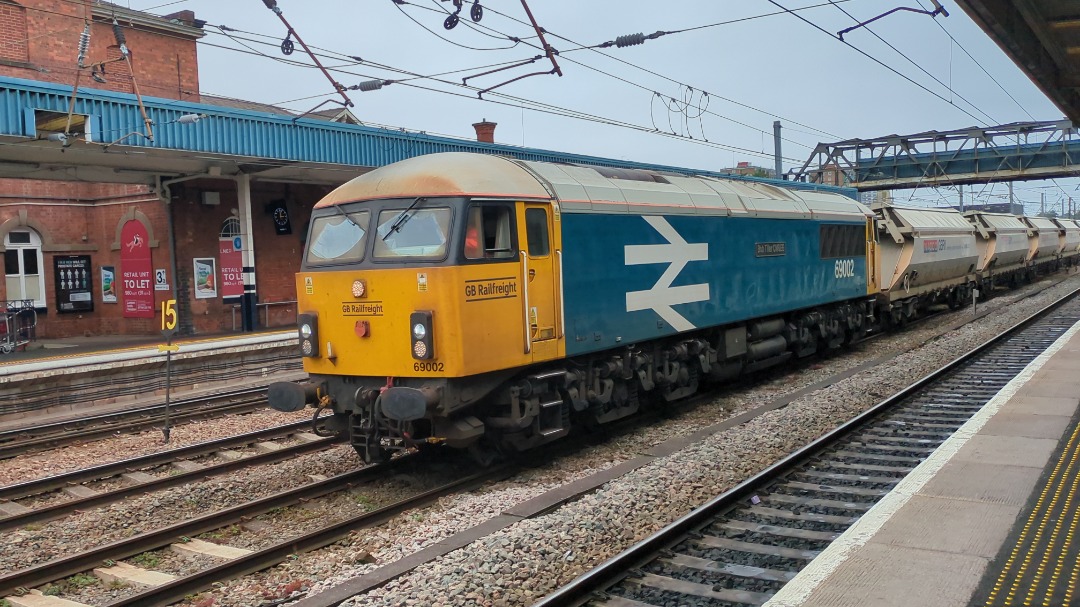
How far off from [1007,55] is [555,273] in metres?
6.58

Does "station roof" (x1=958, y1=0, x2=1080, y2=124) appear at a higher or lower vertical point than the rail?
higher

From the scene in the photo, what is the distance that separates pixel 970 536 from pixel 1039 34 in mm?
7150

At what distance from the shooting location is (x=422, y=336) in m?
8.01

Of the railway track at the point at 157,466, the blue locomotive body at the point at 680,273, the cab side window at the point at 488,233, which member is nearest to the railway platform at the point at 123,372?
the railway track at the point at 157,466

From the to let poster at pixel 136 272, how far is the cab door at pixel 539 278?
53.0 feet

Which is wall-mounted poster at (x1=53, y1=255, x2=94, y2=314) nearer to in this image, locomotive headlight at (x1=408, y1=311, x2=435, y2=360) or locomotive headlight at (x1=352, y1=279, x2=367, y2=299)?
locomotive headlight at (x1=352, y1=279, x2=367, y2=299)

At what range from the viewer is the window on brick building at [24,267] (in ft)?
72.5

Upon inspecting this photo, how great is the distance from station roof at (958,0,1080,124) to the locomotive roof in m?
4.14

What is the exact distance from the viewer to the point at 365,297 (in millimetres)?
8508

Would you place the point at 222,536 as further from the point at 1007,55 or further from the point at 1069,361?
the point at 1069,361

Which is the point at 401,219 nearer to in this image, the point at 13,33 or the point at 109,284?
the point at 109,284

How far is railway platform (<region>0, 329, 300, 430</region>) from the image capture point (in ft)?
44.2

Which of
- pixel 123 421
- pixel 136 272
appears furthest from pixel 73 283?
pixel 123 421

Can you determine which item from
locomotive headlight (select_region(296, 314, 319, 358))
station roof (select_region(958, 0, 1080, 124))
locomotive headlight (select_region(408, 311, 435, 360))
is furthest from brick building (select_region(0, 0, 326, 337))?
station roof (select_region(958, 0, 1080, 124))
